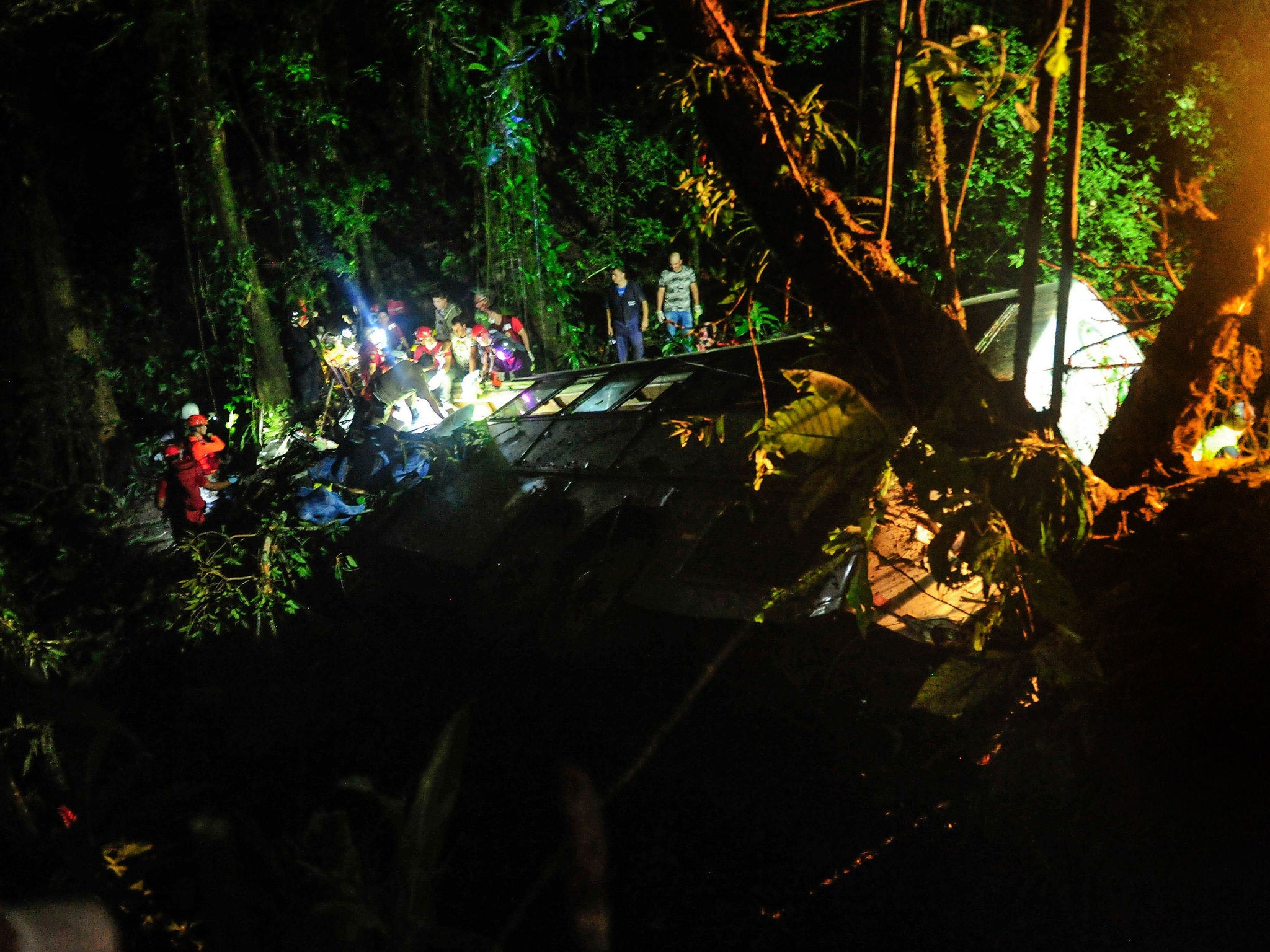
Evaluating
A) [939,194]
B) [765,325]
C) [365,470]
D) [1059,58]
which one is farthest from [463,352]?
[1059,58]

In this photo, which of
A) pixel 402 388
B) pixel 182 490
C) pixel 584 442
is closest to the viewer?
pixel 584 442

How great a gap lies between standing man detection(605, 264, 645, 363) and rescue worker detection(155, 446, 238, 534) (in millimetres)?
5268

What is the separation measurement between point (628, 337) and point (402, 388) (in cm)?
399

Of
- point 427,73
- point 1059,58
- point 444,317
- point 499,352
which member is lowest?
point 499,352

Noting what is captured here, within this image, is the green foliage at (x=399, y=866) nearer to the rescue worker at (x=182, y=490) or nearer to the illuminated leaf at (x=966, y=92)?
the illuminated leaf at (x=966, y=92)

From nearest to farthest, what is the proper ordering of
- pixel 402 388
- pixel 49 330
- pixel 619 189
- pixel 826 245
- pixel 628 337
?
pixel 826 245 → pixel 402 388 → pixel 49 330 → pixel 628 337 → pixel 619 189

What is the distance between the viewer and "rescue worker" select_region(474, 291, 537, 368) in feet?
34.5

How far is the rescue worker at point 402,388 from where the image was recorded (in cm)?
724

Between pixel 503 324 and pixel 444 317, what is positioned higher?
pixel 444 317

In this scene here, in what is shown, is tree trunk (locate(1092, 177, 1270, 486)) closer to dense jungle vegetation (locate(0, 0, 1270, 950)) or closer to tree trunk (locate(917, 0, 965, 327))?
dense jungle vegetation (locate(0, 0, 1270, 950))

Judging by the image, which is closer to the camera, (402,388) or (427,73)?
(402,388)

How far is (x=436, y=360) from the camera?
34.4 feet

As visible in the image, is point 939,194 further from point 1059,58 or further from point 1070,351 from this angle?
point 1070,351

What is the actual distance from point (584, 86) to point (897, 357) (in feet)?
45.3
